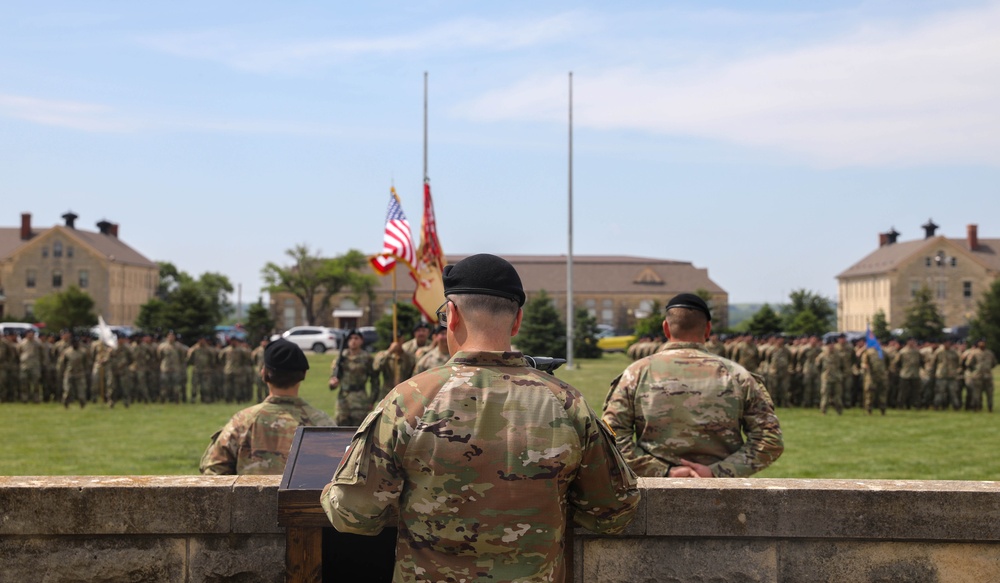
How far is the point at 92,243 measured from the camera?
89.8m

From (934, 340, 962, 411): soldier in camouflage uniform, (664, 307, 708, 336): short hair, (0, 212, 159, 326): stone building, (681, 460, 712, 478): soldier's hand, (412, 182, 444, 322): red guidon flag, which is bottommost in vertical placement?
(934, 340, 962, 411): soldier in camouflage uniform

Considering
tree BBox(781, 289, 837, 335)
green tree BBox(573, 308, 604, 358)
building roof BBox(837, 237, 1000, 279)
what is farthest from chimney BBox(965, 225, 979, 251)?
green tree BBox(573, 308, 604, 358)

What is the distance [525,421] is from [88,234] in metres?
96.6

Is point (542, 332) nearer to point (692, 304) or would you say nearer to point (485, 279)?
point (692, 304)

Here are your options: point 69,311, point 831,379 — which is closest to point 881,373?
point 831,379

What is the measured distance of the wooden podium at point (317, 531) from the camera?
3453 millimetres

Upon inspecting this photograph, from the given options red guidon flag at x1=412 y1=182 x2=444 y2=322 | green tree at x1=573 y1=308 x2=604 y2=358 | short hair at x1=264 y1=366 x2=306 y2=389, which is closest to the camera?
short hair at x1=264 y1=366 x2=306 y2=389

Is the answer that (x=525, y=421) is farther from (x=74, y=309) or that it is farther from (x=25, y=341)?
(x=74, y=309)

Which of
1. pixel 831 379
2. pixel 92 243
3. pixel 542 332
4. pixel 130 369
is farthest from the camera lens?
pixel 92 243

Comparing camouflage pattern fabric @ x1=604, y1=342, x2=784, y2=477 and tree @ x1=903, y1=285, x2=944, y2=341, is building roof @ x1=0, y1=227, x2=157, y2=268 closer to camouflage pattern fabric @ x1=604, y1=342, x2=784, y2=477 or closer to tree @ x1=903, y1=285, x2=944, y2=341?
tree @ x1=903, y1=285, x2=944, y2=341

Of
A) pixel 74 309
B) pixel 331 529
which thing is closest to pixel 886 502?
pixel 331 529

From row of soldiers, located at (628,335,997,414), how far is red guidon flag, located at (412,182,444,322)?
789 cm

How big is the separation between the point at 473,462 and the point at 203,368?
23.5m

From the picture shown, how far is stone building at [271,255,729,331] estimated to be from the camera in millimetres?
97000
